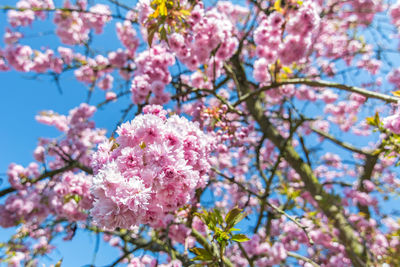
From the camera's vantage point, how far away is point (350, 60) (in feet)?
19.1

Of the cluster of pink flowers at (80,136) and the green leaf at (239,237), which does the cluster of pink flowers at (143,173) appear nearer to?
the green leaf at (239,237)

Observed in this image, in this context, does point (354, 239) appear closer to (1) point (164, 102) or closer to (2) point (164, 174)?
(1) point (164, 102)

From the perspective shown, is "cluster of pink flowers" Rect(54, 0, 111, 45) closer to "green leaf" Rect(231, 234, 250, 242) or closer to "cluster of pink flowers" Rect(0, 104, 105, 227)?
"cluster of pink flowers" Rect(0, 104, 105, 227)

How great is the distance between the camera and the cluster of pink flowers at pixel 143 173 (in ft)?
3.09

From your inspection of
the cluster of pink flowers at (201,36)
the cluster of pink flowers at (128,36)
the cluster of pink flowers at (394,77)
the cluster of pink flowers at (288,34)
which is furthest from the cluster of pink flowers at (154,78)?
the cluster of pink flowers at (394,77)

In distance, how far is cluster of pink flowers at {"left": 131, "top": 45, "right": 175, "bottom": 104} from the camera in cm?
310

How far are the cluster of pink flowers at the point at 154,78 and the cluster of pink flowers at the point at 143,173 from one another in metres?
1.99

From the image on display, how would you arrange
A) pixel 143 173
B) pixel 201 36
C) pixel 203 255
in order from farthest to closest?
1. pixel 201 36
2. pixel 203 255
3. pixel 143 173

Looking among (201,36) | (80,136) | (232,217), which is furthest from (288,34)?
(80,136)

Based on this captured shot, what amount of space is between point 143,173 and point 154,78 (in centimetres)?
249

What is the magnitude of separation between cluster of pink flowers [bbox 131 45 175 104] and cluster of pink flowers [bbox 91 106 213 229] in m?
1.99

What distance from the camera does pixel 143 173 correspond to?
995 millimetres

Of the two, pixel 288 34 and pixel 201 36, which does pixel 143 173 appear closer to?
pixel 201 36

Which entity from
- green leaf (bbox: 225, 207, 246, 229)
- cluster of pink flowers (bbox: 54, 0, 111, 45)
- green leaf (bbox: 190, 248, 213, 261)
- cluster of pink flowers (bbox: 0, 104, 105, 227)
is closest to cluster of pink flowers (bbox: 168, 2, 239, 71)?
cluster of pink flowers (bbox: 0, 104, 105, 227)
